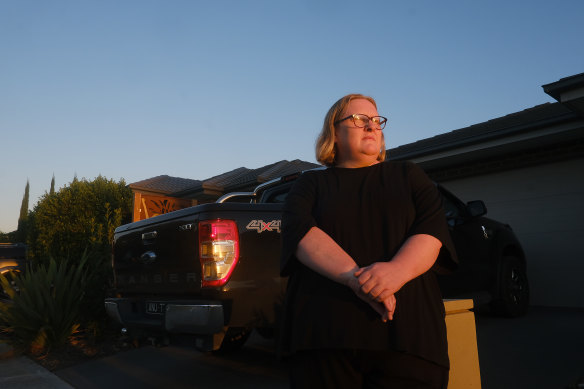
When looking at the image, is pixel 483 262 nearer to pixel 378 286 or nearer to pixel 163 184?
pixel 378 286

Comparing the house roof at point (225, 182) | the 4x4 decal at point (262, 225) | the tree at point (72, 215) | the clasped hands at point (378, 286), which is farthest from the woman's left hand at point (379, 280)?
the house roof at point (225, 182)

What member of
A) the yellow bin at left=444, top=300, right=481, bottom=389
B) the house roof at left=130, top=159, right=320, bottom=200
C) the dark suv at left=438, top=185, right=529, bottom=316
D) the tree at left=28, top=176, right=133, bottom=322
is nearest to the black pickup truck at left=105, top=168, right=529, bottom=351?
the yellow bin at left=444, top=300, right=481, bottom=389

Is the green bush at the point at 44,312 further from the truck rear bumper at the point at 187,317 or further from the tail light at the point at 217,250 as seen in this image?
Answer: the tail light at the point at 217,250

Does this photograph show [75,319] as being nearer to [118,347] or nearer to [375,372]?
[118,347]

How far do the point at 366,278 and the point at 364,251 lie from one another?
139 millimetres

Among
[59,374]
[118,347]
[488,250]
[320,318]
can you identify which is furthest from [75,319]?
[320,318]

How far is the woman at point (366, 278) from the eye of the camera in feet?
4.84

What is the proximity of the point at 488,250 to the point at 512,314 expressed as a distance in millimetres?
1046

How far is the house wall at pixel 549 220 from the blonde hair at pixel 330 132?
6.78 meters

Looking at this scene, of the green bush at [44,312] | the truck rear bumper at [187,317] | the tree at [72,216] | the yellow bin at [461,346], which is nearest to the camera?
the yellow bin at [461,346]

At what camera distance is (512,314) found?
20.2 ft

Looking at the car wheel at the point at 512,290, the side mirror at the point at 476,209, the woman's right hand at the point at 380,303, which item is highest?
the side mirror at the point at 476,209

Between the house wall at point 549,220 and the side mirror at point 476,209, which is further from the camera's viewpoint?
the house wall at point 549,220

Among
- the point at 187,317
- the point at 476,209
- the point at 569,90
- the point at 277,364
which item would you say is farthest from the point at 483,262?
the point at 187,317
